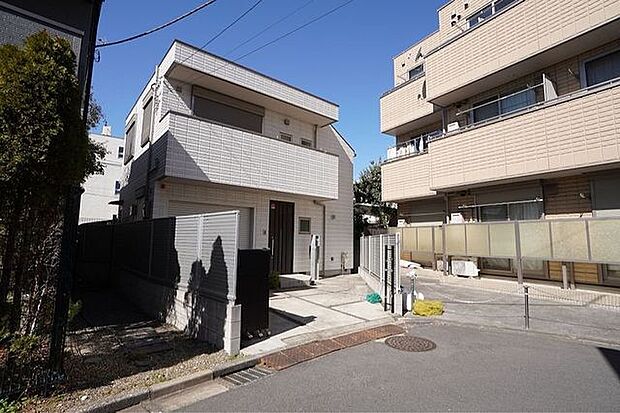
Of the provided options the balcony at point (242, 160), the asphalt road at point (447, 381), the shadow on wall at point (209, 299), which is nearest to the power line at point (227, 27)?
the balcony at point (242, 160)

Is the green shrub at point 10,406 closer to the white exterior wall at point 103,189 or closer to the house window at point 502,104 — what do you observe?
the house window at point 502,104

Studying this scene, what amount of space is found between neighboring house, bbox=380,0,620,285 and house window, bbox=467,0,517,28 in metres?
0.04

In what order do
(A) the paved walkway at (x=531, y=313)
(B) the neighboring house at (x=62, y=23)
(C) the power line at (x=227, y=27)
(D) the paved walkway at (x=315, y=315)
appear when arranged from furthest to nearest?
(C) the power line at (x=227, y=27) → (A) the paved walkway at (x=531, y=313) → (D) the paved walkway at (x=315, y=315) → (B) the neighboring house at (x=62, y=23)

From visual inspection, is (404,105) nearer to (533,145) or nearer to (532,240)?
(533,145)

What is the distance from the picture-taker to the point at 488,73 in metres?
11.1

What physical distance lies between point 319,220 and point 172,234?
8.15 m

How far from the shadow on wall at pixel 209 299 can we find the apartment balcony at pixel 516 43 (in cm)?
1085

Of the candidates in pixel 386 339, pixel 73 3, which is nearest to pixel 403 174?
pixel 386 339

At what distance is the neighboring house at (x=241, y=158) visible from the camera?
9781 mm

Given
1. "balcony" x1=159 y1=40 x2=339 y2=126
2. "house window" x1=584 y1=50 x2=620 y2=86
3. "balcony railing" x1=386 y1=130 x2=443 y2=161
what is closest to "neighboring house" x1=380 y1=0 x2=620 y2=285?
"house window" x1=584 y1=50 x2=620 y2=86

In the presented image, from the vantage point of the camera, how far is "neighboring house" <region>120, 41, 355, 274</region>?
32.1 ft

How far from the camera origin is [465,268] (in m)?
11.9

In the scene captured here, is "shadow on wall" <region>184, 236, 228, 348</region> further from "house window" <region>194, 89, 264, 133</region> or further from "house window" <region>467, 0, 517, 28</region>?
"house window" <region>467, 0, 517, 28</region>

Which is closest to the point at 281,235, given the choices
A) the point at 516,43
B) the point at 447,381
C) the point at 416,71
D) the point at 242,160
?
the point at 242,160
